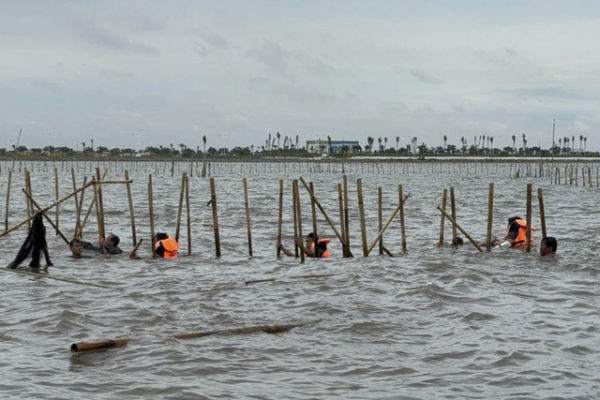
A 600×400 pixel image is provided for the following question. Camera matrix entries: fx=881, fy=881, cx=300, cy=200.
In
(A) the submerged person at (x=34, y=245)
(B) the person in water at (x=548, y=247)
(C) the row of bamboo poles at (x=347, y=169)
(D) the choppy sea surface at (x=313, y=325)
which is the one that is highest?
(A) the submerged person at (x=34, y=245)

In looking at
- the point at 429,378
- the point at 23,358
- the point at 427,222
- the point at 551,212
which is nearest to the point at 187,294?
the point at 23,358

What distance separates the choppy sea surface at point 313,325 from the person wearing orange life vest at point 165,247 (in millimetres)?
317

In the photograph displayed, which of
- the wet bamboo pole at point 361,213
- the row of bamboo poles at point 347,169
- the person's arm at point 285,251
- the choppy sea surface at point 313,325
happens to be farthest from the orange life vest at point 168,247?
the row of bamboo poles at point 347,169

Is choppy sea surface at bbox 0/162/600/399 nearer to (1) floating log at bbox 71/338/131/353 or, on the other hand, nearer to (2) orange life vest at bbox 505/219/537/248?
(1) floating log at bbox 71/338/131/353

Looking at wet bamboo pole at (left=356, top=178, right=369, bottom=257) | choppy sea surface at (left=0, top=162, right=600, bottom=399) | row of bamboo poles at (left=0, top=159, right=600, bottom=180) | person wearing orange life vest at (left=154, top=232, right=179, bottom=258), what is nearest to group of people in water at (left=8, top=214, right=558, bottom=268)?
person wearing orange life vest at (left=154, top=232, right=179, bottom=258)

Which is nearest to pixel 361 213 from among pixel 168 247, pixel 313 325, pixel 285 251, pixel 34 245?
pixel 285 251

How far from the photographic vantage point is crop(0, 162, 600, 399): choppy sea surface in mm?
9469

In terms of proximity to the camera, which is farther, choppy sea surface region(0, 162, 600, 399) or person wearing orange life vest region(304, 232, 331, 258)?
person wearing orange life vest region(304, 232, 331, 258)

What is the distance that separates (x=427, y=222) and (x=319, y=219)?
4.04 meters

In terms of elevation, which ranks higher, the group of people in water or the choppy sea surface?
the group of people in water

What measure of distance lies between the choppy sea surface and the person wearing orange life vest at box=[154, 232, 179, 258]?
1.04ft

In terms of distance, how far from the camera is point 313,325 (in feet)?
40.9

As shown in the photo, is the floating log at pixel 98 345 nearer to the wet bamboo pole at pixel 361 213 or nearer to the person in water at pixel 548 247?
the wet bamboo pole at pixel 361 213

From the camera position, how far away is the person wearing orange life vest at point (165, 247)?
1955 centimetres
